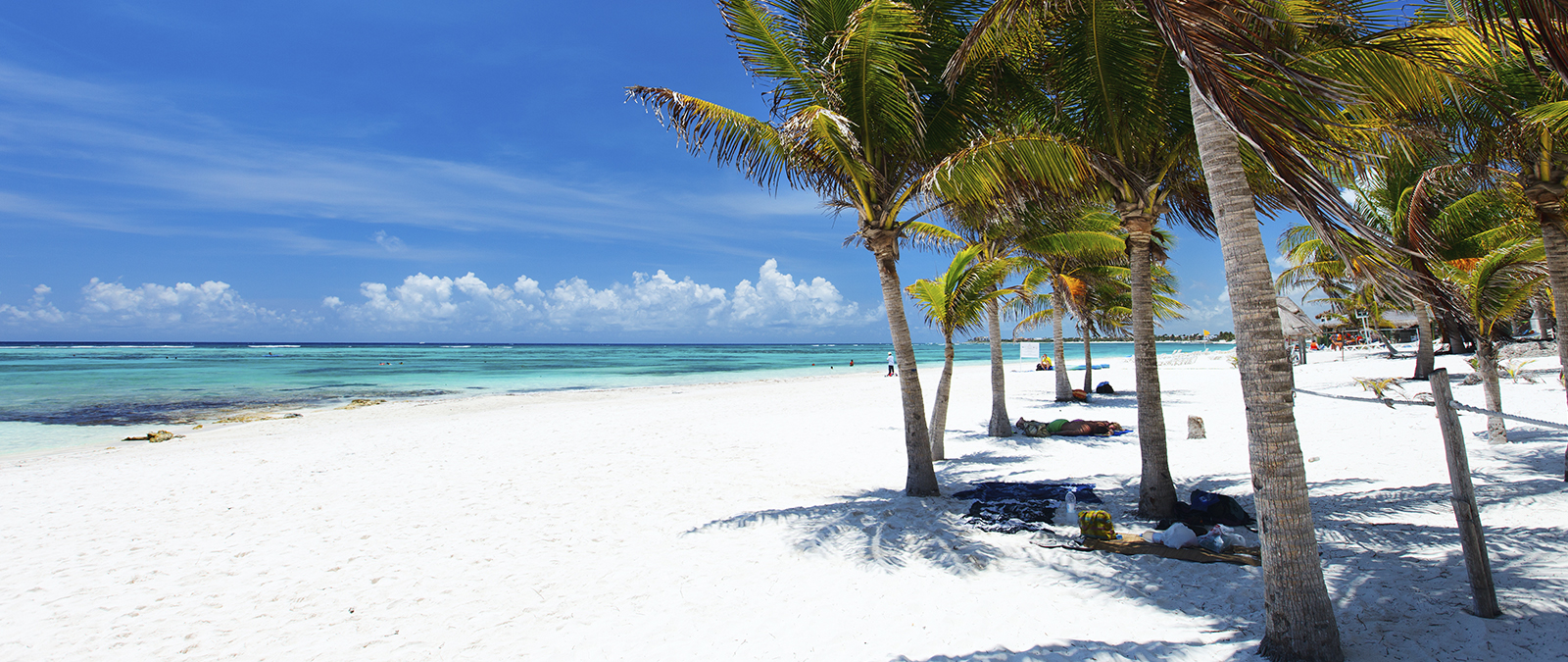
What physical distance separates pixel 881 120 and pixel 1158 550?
14.4 feet

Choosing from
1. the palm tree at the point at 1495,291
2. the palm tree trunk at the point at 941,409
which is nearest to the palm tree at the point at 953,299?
the palm tree trunk at the point at 941,409

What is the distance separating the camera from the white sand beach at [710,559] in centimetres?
371

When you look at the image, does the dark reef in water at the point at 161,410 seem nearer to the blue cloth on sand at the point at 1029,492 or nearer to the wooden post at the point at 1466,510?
the blue cloth on sand at the point at 1029,492

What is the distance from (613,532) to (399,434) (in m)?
8.85

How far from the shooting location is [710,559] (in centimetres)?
514

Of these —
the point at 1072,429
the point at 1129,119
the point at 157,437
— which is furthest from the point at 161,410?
the point at 1129,119

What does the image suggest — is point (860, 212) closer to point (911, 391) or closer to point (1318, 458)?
point (911, 391)

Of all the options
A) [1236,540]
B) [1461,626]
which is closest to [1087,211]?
[1236,540]

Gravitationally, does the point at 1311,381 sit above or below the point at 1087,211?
below

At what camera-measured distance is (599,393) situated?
951 inches

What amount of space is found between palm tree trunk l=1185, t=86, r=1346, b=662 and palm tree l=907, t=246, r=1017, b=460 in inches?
200

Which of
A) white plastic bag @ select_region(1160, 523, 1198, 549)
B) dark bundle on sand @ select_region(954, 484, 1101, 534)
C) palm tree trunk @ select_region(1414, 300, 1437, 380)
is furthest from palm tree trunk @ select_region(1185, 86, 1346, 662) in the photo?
palm tree trunk @ select_region(1414, 300, 1437, 380)

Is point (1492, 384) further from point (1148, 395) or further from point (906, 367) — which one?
point (906, 367)

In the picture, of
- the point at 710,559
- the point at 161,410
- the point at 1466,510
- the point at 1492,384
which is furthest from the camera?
the point at 161,410
